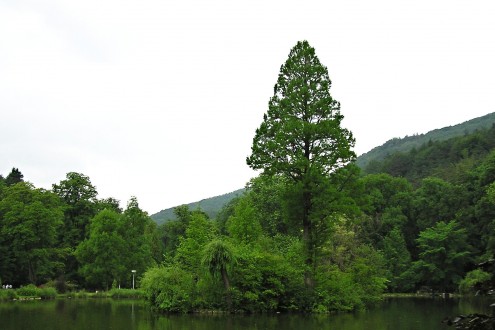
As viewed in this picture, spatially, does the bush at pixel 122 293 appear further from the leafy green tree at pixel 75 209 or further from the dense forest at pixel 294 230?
the leafy green tree at pixel 75 209

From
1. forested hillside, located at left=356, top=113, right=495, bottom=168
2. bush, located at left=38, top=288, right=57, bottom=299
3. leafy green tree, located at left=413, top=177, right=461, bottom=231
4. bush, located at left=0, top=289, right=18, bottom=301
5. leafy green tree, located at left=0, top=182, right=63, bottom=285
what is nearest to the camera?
bush, located at left=0, top=289, right=18, bottom=301

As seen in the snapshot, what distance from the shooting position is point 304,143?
34.5m

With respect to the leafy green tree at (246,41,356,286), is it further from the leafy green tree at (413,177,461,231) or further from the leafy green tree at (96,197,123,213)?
the leafy green tree at (96,197,123,213)

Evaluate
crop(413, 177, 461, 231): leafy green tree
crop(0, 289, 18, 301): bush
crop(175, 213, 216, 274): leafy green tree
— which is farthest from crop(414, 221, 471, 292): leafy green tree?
crop(0, 289, 18, 301): bush

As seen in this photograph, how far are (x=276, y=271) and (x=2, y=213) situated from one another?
47.1 metres

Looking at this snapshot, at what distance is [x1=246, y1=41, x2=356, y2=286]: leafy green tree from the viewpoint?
110 ft

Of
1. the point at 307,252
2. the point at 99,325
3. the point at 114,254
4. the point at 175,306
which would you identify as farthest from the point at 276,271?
the point at 114,254

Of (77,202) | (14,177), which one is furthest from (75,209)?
(14,177)

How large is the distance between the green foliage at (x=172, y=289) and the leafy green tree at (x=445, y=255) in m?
39.7

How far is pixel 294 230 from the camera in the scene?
38.7m

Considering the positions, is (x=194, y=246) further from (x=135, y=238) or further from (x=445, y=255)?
(x=445, y=255)

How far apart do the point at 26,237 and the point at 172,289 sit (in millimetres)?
35967

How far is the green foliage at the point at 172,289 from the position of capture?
110ft

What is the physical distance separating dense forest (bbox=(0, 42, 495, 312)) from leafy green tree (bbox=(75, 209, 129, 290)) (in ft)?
0.58
